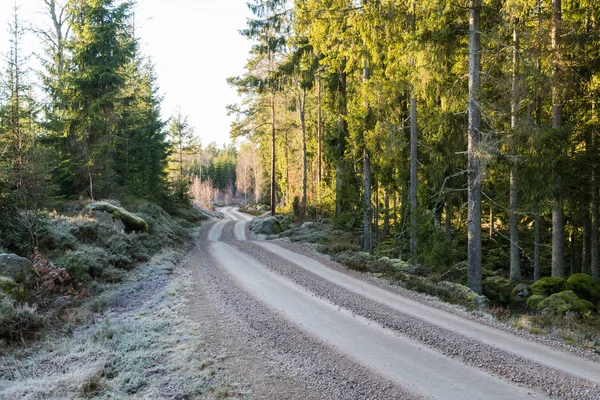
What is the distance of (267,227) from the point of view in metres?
28.8

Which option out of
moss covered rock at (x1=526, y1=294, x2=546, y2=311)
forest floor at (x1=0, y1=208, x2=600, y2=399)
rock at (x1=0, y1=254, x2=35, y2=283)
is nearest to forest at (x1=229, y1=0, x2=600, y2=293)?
moss covered rock at (x1=526, y1=294, x2=546, y2=311)

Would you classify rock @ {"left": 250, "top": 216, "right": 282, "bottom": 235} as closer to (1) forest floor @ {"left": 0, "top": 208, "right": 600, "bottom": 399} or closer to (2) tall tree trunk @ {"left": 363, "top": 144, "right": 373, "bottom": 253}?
(2) tall tree trunk @ {"left": 363, "top": 144, "right": 373, "bottom": 253}

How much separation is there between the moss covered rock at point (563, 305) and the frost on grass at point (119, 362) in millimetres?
10003

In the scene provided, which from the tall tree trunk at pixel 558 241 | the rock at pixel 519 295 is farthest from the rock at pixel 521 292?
the tall tree trunk at pixel 558 241

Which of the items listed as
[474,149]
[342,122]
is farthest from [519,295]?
[342,122]

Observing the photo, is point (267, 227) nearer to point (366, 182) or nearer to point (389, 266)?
point (366, 182)

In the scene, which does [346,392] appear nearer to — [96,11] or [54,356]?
[54,356]

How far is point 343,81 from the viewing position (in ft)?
63.9

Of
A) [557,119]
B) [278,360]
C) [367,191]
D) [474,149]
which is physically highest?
[557,119]

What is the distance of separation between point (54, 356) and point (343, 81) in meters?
17.6

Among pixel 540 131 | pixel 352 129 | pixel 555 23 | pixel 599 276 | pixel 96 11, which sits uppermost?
pixel 96 11

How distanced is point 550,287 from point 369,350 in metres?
9.53

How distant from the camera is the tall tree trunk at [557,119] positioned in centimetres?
1145

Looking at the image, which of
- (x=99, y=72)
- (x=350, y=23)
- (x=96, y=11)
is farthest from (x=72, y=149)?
(x=350, y=23)
